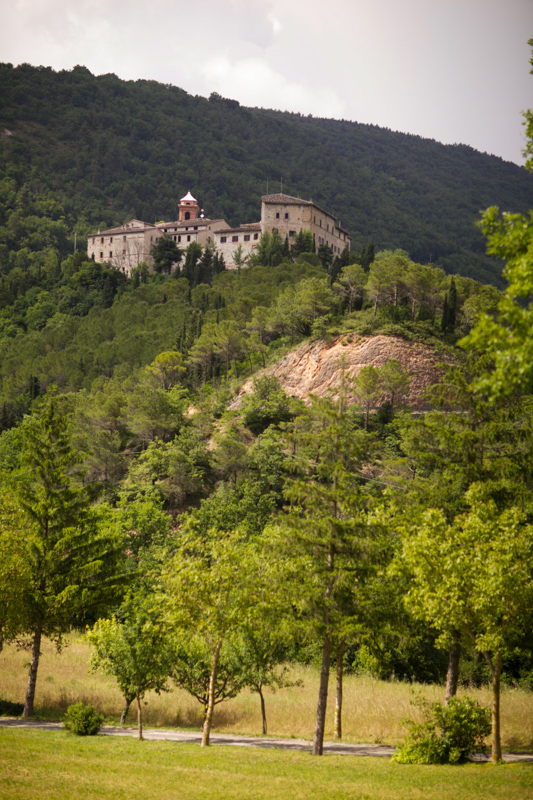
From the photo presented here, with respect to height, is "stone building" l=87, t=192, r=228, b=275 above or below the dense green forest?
above

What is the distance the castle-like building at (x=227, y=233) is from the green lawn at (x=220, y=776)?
108 m

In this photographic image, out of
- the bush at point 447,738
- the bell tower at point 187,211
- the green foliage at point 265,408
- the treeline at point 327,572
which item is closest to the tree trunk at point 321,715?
the treeline at point 327,572

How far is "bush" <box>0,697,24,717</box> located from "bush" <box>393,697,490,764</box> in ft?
55.4

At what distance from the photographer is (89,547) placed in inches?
1315

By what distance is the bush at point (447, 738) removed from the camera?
1859cm

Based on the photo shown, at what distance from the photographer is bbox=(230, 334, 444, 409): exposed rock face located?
2496 inches

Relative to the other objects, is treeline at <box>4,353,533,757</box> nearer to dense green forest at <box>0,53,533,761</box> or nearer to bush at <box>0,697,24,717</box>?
dense green forest at <box>0,53,533,761</box>

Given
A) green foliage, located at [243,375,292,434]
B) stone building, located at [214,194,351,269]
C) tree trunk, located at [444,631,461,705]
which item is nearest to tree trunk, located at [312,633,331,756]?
tree trunk, located at [444,631,461,705]

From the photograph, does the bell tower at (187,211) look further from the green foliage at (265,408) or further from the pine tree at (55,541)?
the pine tree at (55,541)

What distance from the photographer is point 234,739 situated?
2580 centimetres

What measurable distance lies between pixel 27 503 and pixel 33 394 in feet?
212

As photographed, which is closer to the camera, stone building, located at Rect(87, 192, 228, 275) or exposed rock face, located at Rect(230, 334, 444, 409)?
exposed rock face, located at Rect(230, 334, 444, 409)

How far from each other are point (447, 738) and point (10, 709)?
1853 cm

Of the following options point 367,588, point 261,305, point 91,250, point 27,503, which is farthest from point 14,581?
point 91,250
